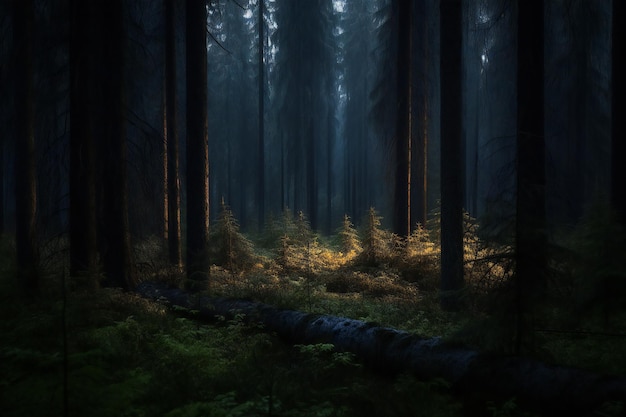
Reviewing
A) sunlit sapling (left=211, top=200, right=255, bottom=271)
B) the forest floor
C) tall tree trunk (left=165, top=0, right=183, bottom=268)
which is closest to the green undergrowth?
the forest floor

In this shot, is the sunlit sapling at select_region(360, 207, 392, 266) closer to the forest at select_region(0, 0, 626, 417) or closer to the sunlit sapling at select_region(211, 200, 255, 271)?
the forest at select_region(0, 0, 626, 417)

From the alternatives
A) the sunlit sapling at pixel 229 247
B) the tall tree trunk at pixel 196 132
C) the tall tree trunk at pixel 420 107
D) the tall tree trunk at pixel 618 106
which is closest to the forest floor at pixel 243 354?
the tall tree trunk at pixel 196 132

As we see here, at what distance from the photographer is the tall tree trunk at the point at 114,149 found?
9.62 metres

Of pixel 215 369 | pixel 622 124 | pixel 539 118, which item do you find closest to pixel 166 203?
pixel 215 369

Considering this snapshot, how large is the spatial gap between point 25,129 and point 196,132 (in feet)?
18.2

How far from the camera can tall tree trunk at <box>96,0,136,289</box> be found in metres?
9.62

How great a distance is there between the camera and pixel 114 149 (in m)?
9.83

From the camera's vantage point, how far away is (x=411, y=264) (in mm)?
→ 13297

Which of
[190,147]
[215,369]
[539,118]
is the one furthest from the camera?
[190,147]

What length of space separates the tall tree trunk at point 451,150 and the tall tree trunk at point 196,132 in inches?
233

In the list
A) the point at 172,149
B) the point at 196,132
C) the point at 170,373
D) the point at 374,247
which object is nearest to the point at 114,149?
the point at 196,132

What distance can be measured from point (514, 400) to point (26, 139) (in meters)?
13.8

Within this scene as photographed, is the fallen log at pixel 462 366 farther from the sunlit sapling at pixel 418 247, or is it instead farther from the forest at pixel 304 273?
Answer: the sunlit sapling at pixel 418 247

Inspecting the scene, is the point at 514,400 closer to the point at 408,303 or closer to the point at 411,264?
the point at 408,303
